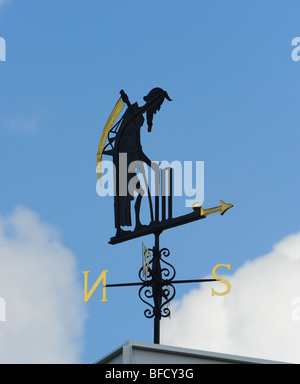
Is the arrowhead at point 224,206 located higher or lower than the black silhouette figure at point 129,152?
lower

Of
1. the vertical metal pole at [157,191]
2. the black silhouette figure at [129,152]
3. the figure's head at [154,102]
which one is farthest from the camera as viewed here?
the figure's head at [154,102]

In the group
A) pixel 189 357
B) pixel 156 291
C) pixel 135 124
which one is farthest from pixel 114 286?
pixel 189 357

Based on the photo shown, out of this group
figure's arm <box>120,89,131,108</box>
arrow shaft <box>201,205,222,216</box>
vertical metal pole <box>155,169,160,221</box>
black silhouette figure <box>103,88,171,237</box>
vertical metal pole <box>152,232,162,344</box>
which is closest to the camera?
vertical metal pole <box>152,232,162,344</box>

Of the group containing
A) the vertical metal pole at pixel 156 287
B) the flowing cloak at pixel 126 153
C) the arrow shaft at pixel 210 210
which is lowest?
the vertical metal pole at pixel 156 287

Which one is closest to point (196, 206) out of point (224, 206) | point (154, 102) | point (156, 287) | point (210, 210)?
point (210, 210)

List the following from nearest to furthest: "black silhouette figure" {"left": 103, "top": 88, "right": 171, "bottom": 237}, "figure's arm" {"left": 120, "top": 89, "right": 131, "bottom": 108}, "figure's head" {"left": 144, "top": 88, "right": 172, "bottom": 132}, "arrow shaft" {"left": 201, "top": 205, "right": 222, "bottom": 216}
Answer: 1. "arrow shaft" {"left": 201, "top": 205, "right": 222, "bottom": 216}
2. "black silhouette figure" {"left": 103, "top": 88, "right": 171, "bottom": 237}
3. "figure's head" {"left": 144, "top": 88, "right": 172, "bottom": 132}
4. "figure's arm" {"left": 120, "top": 89, "right": 131, "bottom": 108}

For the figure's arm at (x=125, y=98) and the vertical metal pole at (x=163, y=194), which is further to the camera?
the figure's arm at (x=125, y=98)

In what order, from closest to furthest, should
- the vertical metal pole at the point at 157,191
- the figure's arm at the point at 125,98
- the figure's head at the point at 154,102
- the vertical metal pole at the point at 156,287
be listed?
the vertical metal pole at the point at 156,287 < the vertical metal pole at the point at 157,191 < the figure's head at the point at 154,102 < the figure's arm at the point at 125,98

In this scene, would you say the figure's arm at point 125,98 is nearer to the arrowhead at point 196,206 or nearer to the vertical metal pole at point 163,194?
the vertical metal pole at point 163,194

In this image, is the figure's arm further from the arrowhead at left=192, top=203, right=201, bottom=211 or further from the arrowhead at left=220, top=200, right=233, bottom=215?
the arrowhead at left=220, top=200, right=233, bottom=215

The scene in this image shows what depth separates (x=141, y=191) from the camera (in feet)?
35.7
